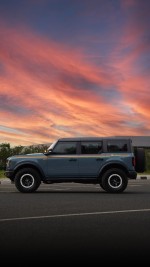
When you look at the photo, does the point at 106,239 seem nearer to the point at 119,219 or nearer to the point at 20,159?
the point at 119,219

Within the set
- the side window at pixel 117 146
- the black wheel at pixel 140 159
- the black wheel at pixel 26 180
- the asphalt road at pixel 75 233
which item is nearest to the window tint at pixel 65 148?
the black wheel at pixel 26 180

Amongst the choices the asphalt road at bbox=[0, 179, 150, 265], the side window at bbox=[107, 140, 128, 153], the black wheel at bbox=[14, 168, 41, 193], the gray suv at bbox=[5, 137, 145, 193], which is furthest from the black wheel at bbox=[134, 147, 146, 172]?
the asphalt road at bbox=[0, 179, 150, 265]

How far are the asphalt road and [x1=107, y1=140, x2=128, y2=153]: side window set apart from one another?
532 centimetres

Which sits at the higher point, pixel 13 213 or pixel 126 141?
pixel 126 141

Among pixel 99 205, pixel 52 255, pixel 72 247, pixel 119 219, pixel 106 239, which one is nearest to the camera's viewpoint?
pixel 52 255

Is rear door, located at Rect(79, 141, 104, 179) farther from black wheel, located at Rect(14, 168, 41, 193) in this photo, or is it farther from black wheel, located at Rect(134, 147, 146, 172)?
black wheel, located at Rect(14, 168, 41, 193)

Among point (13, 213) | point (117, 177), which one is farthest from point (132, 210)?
point (117, 177)

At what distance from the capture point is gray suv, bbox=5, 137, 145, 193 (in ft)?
58.4

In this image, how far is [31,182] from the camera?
17.9m

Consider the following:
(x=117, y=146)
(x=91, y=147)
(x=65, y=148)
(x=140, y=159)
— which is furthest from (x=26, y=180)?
(x=140, y=159)

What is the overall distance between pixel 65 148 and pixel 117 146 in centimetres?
184

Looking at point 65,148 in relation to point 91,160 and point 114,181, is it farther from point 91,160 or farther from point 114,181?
point 114,181

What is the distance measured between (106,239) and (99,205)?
17.8 ft

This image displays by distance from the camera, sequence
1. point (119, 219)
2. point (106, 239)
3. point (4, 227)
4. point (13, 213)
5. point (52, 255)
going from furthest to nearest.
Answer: point (13, 213) → point (119, 219) → point (4, 227) → point (106, 239) → point (52, 255)
